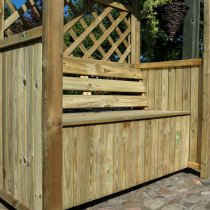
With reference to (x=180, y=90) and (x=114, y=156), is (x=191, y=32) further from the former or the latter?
(x=114, y=156)

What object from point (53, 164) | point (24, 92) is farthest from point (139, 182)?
point (24, 92)

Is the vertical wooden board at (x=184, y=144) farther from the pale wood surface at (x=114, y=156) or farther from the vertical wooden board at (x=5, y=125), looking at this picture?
the vertical wooden board at (x=5, y=125)

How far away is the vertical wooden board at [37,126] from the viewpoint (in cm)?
218

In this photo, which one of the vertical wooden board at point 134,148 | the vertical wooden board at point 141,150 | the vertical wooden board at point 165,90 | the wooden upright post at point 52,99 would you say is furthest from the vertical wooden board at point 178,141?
the wooden upright post at point 52,99

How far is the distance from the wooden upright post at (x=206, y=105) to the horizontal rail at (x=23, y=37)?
2.03 m

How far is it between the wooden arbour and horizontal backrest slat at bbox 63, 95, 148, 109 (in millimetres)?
11

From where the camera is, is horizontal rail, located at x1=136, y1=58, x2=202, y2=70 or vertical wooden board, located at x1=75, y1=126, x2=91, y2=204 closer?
vertical wooden board, located at x1=75, y1=126, x2=91, y2=204

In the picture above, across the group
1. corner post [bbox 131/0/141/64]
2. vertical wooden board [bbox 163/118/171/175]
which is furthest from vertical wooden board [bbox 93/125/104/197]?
corner post [bbox 131/0/141/64]

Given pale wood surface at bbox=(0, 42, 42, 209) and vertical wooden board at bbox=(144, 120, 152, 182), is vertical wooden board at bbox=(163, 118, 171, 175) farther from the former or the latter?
pale wood surface at bbox=(0, 42, 42, 209)

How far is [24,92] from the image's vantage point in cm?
237

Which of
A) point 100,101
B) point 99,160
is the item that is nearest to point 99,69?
point 100,101

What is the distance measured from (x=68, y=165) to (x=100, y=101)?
125 centimetres

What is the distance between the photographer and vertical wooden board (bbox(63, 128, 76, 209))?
2338 millimetres

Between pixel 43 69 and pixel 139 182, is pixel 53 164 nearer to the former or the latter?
pixel 43 69
